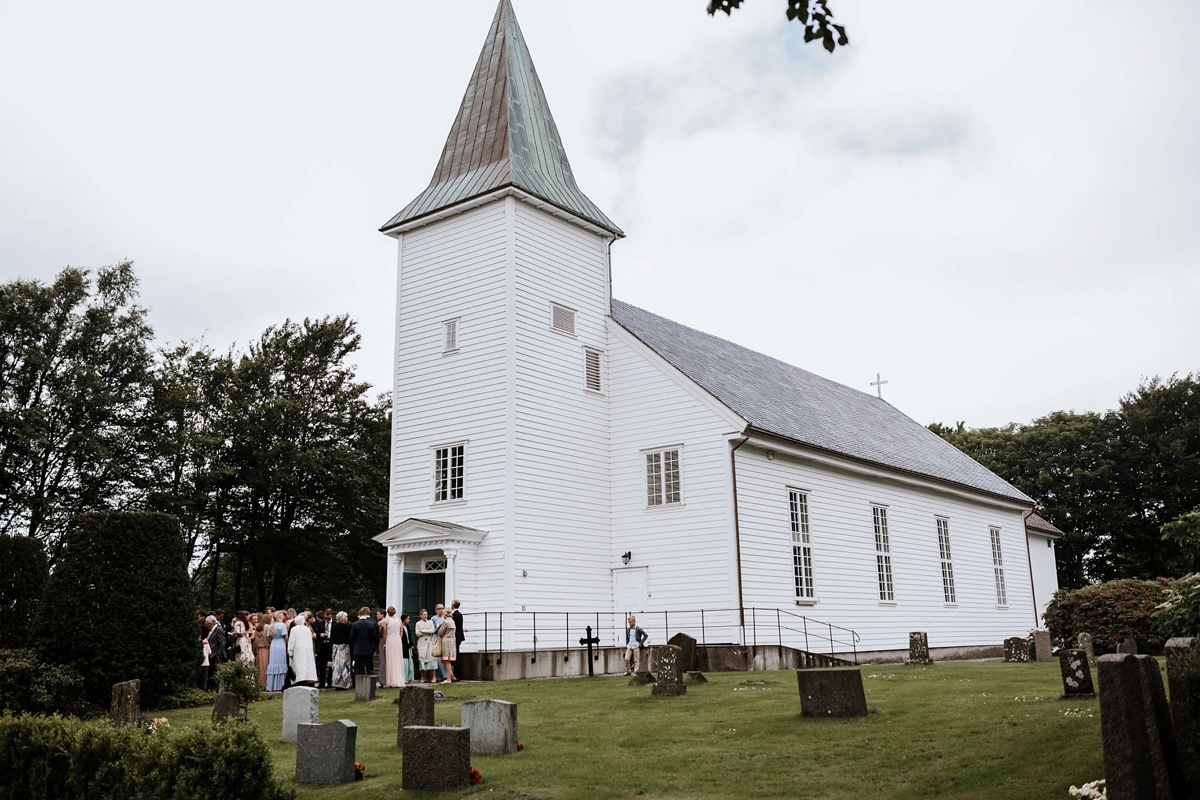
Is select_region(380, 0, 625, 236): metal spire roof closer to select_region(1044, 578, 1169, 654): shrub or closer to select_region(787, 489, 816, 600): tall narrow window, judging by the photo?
select_region(787, 489, 816, 600): tall narrow window

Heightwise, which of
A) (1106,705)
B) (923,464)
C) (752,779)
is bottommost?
(752,779)

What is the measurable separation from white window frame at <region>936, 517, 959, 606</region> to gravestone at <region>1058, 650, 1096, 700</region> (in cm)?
2003

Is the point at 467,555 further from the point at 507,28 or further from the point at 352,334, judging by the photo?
the point at 352,334

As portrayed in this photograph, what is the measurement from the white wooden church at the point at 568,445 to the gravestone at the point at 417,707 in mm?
11131

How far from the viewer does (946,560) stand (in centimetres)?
3347

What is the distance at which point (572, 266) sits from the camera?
90.0 ft

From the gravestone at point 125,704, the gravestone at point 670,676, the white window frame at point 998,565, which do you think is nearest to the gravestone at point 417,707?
the gravestone at point 125,704

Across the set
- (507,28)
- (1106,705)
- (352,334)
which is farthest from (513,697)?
(352,334)

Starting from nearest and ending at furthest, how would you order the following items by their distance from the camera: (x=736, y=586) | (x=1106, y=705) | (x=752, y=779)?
(x=1106, y=705) → (x=752, y=779) → (x=736, y=586)

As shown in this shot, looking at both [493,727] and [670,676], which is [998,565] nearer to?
[670,676]

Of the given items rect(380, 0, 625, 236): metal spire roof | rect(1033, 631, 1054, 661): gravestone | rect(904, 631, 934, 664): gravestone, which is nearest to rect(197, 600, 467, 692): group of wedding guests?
rect(904, 631, 934, 664): gravestone

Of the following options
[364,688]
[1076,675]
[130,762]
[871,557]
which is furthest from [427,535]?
[1076,675]

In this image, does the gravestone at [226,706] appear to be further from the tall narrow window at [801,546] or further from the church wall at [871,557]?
the tall narrow window at [801,546]

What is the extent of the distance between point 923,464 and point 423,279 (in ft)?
59.4
